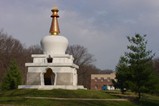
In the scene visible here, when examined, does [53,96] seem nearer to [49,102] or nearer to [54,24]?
[49,102]

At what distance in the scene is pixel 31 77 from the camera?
40344mm

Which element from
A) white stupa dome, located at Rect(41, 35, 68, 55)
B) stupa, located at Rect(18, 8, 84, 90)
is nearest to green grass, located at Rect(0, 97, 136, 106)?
stupa, located at Rect(18, 8, 84, 90)

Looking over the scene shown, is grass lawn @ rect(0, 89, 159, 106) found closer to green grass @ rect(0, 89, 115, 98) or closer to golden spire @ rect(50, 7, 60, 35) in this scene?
green grass @ rect(0, 89, 115, 98)

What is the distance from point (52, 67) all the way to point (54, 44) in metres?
2.87

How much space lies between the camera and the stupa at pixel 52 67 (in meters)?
39.5

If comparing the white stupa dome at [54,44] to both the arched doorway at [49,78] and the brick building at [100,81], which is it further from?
the brick building at [100,81]

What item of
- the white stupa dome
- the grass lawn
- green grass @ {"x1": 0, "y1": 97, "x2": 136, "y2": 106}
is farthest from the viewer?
the white stupa dome

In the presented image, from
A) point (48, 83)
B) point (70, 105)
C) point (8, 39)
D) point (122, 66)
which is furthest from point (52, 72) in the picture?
point (8, 39)

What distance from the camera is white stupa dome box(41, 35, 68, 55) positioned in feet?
136

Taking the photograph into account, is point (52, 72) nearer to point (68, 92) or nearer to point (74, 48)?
point (68, 92)

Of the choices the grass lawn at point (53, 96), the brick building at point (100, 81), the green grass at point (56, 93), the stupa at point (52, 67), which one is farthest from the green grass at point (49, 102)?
the brick building at point (100, 81)

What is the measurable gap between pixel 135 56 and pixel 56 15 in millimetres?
10111

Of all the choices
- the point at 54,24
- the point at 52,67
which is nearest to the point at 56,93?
the point at 52,67

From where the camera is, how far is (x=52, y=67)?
131ft
